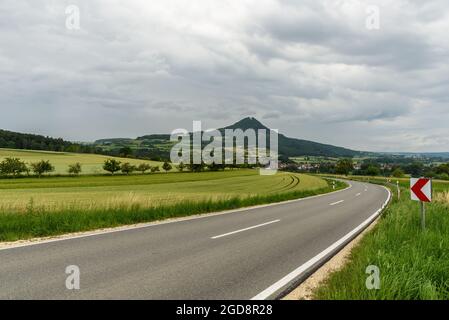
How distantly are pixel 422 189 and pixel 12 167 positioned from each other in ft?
202

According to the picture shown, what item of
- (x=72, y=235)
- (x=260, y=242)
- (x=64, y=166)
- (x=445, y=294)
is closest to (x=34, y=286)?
(x=72, y=235)

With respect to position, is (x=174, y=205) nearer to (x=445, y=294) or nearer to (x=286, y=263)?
(x=286, y=263)

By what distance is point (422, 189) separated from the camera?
31.5 ft

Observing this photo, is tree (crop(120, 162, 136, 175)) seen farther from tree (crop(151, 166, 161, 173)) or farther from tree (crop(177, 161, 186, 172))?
tree (crop(177, 161, 186, 172))

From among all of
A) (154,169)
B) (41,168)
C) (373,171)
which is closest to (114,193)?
(41,168)

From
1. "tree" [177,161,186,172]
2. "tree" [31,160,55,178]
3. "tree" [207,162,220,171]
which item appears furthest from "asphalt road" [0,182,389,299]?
"tree" [207,162,220,171]

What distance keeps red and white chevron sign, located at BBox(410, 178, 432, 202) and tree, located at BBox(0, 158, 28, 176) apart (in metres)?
60.1

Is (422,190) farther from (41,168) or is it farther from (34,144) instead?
(34,144)

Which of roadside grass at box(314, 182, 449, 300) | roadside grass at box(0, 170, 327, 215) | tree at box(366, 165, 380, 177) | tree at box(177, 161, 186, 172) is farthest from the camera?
tree at box(366, 165, 380, 177)

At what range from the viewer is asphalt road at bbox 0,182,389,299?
5.05 metres

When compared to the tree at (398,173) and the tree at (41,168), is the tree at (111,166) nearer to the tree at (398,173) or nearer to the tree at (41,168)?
the tree at (41,168)

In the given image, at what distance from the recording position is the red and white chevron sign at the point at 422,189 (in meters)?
9.41

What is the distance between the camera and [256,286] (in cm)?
542
